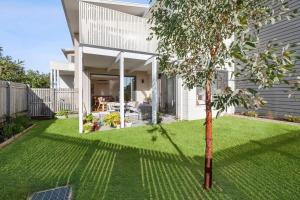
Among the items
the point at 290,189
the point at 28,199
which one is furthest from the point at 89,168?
the point at 290,189

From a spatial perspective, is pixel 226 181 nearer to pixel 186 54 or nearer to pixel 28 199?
pixel 186 54

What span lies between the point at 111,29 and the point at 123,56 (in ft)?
4.13

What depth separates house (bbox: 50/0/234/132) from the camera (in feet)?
30.9

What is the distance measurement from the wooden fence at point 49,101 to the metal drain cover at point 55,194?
37.5ft

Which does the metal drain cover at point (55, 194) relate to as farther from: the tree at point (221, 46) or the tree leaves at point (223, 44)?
the tree leaves at point (223, 44)

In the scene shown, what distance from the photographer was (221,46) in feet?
10.8

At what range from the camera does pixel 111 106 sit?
1400 centimetres

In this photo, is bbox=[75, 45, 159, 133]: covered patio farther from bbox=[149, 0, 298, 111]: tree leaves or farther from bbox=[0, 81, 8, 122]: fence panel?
bbox=[149, 0, 298, 111]: tree leaves

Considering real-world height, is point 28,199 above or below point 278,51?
below

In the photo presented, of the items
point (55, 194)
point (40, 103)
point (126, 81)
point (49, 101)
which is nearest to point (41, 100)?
point (40, 103)

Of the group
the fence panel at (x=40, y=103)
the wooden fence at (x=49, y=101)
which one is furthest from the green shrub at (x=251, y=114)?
the fence panel at (x=40, y=103)

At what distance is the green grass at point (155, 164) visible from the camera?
4.10 metres

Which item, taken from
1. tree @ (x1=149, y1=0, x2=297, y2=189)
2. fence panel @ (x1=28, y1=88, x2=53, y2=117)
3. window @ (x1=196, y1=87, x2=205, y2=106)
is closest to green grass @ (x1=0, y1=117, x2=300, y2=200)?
tree @ (x1=149, y1=0, x2=297, y2=189)

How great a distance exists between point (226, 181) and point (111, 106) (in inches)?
408
